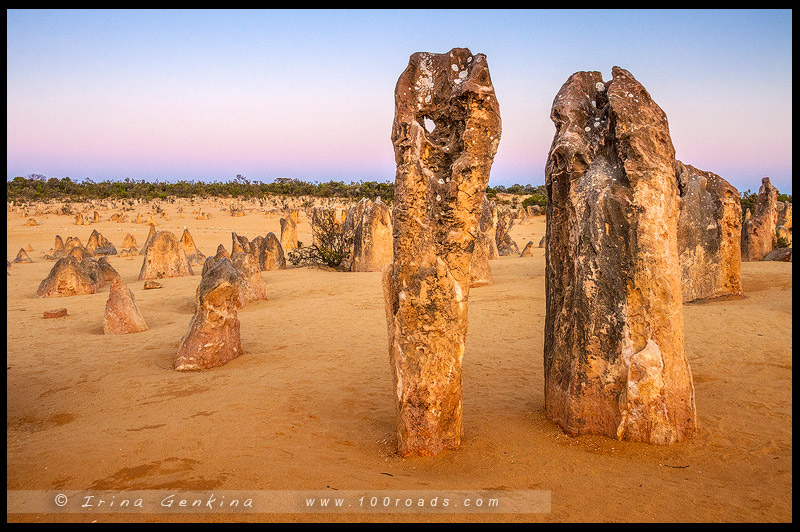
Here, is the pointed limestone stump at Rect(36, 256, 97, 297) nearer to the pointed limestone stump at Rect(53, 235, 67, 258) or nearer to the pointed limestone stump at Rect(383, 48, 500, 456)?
the pointed limestone stump at Rect(53, 235, 67, 258)

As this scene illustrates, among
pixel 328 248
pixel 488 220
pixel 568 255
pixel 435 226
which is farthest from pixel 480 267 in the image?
pixel 435 226

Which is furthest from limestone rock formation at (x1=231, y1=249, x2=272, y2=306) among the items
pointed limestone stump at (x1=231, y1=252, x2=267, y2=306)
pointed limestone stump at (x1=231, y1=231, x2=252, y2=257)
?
pointed limestone stump at (x1=231, y1=231, x2=252, y2=257)

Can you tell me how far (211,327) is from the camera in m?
6.80

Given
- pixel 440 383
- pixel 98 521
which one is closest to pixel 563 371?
pixel 440 383

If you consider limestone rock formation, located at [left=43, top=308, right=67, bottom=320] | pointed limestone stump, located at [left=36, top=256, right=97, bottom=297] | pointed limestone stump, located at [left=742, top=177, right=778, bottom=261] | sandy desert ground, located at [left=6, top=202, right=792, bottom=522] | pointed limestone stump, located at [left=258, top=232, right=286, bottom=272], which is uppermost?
pointed limestone stump, located at [left=742, top=177, right=778, bottom=261]

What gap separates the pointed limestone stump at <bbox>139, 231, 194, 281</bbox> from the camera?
14656mm

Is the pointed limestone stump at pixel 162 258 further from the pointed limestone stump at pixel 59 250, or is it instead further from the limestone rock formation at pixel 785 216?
the limestone rock formation at pixel 785 216

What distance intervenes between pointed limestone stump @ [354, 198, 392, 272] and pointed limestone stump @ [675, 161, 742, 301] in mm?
7714

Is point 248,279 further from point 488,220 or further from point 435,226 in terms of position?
point 435,226

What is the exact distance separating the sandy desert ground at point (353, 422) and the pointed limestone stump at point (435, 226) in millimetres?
373

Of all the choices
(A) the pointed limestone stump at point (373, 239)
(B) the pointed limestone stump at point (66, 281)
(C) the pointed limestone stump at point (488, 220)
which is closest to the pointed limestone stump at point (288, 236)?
(A) the pointed limestone stump at point (373, 239)

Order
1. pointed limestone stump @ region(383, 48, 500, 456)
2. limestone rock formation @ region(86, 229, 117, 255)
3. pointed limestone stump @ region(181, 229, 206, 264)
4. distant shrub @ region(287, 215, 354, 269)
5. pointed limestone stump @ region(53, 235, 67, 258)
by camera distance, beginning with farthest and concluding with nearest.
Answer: limestone rock formation @ region(86, 229, 117, 255) → pointed limestone stump @ region(53, 235, 67, 258) → pointed limestone stump @ region(181, 229, 206, 264) → distant shrub @ region(287, 215, 354, 269) → pointed limestone stump @ region(383, 48, 500, 456)

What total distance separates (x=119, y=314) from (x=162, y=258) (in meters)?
6.47

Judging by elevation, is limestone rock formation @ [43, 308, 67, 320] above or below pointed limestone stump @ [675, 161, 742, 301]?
below
